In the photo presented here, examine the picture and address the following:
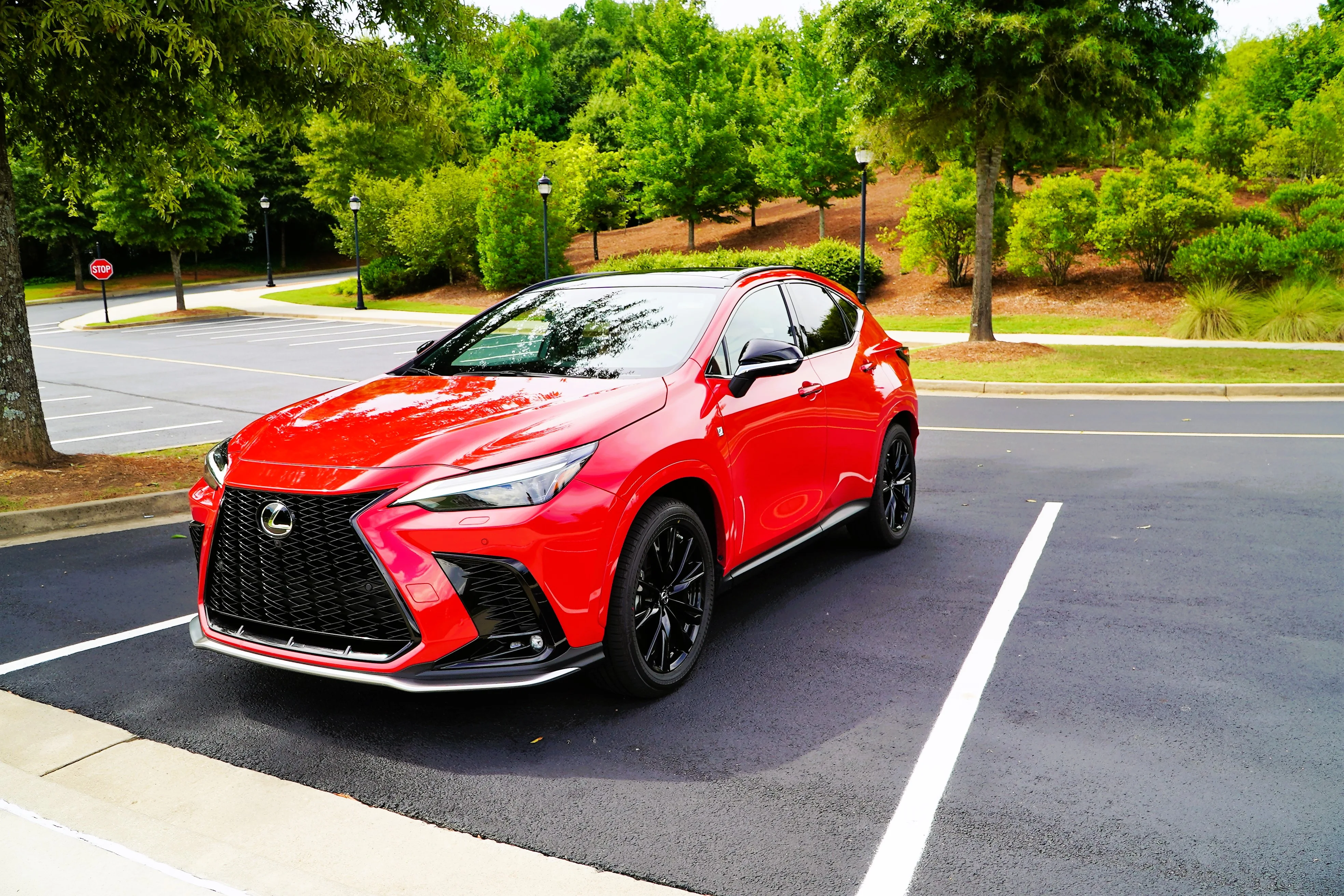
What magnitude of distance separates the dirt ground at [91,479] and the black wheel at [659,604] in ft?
17.5

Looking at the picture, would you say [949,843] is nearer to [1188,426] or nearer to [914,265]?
[1188,426]

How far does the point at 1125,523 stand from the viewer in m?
7.30

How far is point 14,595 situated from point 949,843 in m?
5.21

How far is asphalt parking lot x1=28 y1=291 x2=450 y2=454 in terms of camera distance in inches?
484

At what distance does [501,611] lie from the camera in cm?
381

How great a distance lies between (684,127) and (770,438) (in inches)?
1441

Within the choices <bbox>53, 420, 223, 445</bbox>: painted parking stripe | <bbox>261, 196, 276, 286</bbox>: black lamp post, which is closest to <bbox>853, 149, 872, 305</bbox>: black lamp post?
<bbox>53, 420, 223, 445</bbox>: painted parking stripe

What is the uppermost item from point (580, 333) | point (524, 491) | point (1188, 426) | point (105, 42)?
point (105, 42)

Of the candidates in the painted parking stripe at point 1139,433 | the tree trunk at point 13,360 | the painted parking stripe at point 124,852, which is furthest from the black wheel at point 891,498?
the tree trunk at point 13,360

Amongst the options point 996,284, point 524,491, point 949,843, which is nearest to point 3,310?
point 524,491

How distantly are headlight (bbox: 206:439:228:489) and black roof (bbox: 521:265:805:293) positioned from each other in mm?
1739

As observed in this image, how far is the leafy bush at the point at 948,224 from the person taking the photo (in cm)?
2800

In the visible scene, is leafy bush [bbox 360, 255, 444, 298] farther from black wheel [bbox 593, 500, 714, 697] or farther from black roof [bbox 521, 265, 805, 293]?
black wheel [bbox 593, 500, 714, 697]

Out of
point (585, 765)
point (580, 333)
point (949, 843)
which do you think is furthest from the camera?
point (580, 333)
